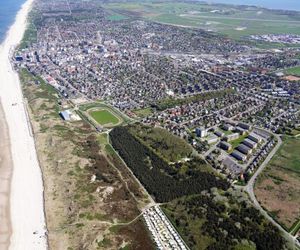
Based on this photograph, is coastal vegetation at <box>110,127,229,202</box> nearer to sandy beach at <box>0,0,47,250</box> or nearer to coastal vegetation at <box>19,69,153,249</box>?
coastal vegetation at <box>19,69,153,249</box>

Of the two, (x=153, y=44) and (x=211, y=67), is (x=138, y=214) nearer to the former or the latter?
(x=211, y=67)

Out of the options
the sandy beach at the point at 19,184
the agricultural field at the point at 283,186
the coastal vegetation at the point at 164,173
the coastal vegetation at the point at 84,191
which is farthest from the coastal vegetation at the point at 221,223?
the sandy beach at the point at 19,184

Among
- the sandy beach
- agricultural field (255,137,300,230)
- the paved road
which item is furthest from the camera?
agricultural field (255,137,300,230)

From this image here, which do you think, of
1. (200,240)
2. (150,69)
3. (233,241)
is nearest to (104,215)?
(200,240)

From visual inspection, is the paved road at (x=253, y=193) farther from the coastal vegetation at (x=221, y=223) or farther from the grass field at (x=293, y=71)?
the grass field at (x=293, y=71)

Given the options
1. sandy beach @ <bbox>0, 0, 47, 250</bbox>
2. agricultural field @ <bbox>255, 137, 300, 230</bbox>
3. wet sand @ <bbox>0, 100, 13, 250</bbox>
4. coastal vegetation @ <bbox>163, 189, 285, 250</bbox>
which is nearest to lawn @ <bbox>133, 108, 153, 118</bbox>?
sandy beach @ <bbox>0, 0, 47, 250</bbox>

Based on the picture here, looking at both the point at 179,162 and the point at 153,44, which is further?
the point at 153,44
